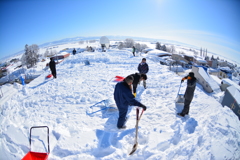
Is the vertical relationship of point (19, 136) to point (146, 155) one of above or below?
above

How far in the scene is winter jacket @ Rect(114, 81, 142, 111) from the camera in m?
3.26

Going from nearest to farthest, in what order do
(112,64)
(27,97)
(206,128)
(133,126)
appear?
(206,128), (133,126), (27,97), (112,64)

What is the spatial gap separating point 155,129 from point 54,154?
3.03 metres

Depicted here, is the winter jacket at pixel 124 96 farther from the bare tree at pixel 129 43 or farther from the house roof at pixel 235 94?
the bare tree at pixel 129 43

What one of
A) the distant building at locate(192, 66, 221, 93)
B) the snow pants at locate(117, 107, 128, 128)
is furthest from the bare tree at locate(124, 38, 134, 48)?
the snow pants at locate(117, 107, 128, 128)

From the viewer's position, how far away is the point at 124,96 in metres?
3.36

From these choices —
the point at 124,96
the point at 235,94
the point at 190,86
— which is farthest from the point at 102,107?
the point at 235,94

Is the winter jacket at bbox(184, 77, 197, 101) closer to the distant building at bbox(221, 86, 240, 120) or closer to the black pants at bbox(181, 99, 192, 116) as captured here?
the black pants at bbox(181, 99, 192, 116)

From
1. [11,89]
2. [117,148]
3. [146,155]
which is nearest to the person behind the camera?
[146,155]

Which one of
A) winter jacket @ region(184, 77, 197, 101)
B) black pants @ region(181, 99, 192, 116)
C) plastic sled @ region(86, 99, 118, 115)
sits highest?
winter jacket @ region(184, 77, 197, 101)

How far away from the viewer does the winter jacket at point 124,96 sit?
3260 mm

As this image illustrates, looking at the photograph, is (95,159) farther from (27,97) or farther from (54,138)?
(27,97)

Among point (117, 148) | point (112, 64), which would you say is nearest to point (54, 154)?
point (117, 148)

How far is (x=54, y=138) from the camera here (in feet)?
11.2
